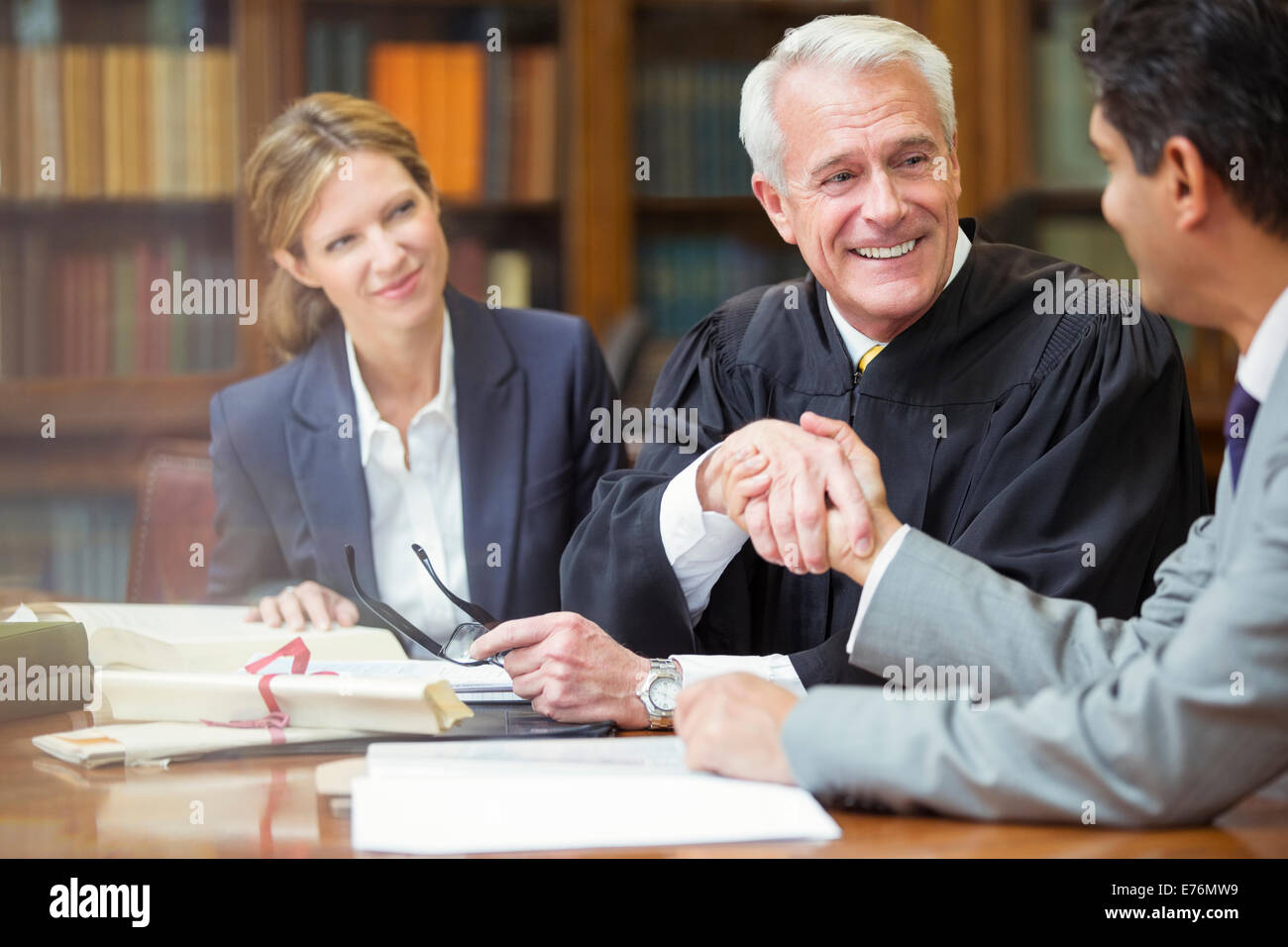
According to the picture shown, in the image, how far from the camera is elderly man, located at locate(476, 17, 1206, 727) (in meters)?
1.80

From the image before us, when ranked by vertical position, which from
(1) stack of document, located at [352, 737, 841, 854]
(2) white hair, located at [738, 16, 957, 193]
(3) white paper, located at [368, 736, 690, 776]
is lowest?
(3) white paper, located at [368, 736, 690, 776]

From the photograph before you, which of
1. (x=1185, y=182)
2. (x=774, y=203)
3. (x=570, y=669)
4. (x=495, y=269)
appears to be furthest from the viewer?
(x=495, y=269)

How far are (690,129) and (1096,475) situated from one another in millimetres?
2554

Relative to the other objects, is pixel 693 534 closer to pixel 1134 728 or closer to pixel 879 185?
pixel 879 185

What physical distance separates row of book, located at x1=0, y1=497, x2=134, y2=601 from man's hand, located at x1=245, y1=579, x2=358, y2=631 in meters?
2.00

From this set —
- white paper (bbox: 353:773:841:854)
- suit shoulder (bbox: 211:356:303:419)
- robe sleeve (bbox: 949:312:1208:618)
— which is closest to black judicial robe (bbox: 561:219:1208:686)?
robe sleeve (bbox: 949:312:1208:618)

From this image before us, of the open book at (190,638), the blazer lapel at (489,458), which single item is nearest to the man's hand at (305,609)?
the open book at (190,638)

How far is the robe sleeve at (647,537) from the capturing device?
6.31ft

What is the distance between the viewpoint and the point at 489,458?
7.82 feet

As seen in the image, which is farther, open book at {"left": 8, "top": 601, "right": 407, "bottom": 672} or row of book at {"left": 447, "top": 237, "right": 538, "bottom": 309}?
row of book at {"left": 447, "top": 237, "right": 538, "bottom": 309}

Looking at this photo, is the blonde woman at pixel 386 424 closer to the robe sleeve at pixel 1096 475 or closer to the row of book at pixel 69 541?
the robe sleeve at pixel 1096 475

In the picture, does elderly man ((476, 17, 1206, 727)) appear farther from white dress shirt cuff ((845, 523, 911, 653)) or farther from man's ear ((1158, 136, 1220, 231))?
man's ear ((1158, 136, 1220, 231))

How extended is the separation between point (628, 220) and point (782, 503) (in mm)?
2597

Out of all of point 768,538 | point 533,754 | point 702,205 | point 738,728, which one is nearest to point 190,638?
point 533,754
